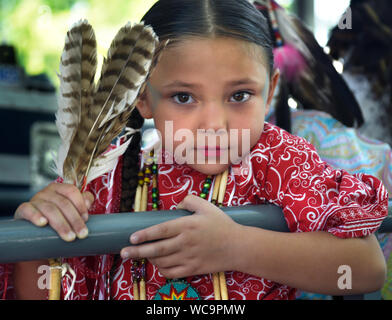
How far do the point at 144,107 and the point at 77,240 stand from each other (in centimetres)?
36

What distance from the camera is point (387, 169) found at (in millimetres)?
1201

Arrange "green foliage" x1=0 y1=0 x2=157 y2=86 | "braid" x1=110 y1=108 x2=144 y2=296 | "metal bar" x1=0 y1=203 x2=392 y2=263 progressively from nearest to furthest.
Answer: "metal bar" x1=0 y1=203 x2=392 y2=263 < "braid" x1=110 y1=108 x2=144 y2=296 < "green foliage" x1=0 y1=0 x2=157 y2=86

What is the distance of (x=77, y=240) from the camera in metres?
0.69

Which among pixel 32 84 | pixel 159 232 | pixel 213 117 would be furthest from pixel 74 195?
pixel 32 84

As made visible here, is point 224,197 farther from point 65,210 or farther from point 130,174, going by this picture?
point 65,210

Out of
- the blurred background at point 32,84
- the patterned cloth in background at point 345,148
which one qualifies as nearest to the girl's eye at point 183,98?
the patterned cloth in background at point 345,148

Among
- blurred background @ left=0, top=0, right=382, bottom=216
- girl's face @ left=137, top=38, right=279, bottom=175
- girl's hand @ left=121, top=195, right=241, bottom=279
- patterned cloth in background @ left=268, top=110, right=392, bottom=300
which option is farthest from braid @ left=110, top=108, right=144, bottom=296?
blurred background @ left=0, top=0, right=382, bottom=216

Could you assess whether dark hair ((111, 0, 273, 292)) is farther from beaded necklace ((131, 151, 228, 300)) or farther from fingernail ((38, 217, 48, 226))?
fingernail ((38, 217, 48, 226))

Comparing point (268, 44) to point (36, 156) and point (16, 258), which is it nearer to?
point (16, 258)

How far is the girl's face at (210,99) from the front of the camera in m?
0.84

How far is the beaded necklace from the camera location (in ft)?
2.76

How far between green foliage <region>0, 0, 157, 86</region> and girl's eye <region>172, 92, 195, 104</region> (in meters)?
3.49

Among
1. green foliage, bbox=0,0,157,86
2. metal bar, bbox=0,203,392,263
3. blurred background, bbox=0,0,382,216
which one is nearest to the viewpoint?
metal bar, bbox=0,203,392,263
